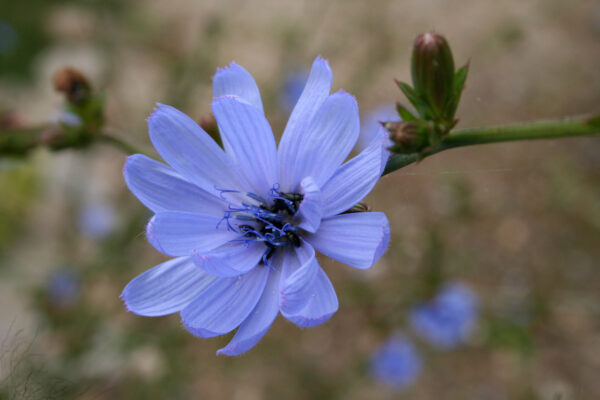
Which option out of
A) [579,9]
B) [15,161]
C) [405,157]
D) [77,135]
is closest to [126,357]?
[15,161]

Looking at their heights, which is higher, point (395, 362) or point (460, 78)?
point (460, 78)

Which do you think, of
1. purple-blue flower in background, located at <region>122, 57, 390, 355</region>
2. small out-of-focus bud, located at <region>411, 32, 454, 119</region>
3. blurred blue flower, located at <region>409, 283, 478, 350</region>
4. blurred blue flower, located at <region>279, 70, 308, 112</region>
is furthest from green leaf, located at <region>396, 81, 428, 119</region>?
blurred blue flower, located at <region>279, 70, 308, 112</region>

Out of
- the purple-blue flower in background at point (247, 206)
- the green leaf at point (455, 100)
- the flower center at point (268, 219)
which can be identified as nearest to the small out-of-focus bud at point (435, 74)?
the green leaf at point (455, 100)

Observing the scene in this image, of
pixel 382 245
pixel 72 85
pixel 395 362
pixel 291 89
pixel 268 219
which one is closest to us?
pixel 382 245

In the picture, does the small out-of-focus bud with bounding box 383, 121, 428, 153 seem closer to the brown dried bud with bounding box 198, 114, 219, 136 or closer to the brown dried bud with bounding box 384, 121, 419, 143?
the brown dried bud with bounding box 384, 121, 419, 143

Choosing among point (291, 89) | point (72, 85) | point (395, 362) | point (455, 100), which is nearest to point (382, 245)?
point (455, 100)

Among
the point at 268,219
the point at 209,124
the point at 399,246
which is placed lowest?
the point at 399,246

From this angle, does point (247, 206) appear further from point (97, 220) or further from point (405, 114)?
point (97, 220)

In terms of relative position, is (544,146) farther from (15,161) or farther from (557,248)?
(15,161)
